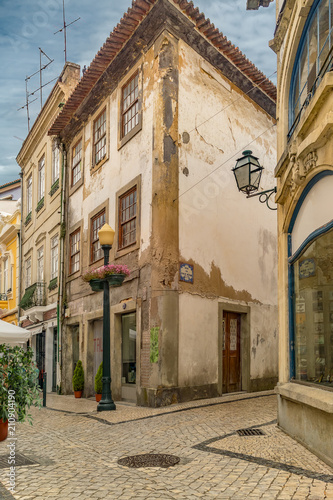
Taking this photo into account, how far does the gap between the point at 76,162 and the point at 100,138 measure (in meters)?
2.40

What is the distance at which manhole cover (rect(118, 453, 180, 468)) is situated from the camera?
639 cm

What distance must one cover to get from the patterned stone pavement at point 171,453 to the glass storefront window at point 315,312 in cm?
103

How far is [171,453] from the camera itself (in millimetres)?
7016

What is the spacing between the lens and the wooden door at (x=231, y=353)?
559 inches

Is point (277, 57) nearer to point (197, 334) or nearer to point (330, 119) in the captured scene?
point (330, 119)

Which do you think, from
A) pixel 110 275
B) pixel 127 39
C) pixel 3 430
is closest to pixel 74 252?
pixel 110 275

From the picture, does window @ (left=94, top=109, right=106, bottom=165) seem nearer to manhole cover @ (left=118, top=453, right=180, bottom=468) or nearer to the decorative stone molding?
the decorative stone molding

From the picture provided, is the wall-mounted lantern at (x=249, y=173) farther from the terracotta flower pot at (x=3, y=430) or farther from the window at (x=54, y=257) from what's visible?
the window at (x=54, y=257)

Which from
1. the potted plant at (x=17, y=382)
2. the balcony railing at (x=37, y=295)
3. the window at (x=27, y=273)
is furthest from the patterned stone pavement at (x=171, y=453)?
the window at (x=27, y=273)

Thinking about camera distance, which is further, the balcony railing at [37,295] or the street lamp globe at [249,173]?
the balcony railing at [37,295]

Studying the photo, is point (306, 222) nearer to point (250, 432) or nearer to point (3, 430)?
point (250, 432)

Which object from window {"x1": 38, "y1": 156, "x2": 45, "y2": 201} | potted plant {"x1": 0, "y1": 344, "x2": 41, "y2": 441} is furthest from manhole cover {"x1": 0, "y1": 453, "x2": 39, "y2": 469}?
window {"x1": 38, "y1": 156, "x2": 45, "y2": 201}

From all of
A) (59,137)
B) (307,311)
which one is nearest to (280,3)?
(307,311)

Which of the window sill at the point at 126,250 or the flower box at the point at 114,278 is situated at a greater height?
the window sill at the point at 126,250
